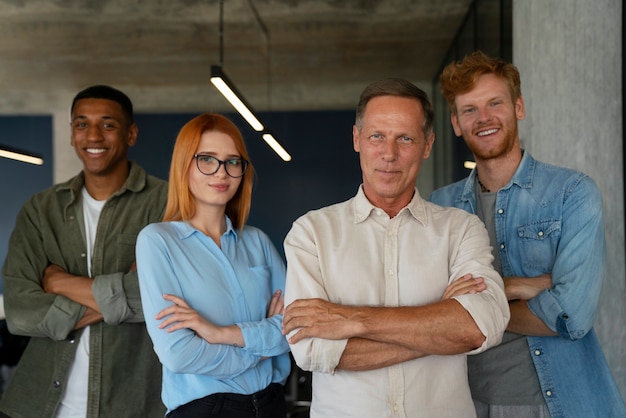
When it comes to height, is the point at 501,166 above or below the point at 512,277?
above

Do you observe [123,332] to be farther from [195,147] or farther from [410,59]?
[410,59]

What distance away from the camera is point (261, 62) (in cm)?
1104

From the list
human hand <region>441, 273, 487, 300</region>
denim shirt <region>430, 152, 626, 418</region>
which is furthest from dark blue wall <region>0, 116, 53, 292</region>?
human hand <region>441, 273, 487, 300</region>

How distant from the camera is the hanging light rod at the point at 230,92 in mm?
5336

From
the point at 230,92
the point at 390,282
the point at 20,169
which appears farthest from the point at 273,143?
the point at 390,282

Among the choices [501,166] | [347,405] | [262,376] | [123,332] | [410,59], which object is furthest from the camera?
[410,59]

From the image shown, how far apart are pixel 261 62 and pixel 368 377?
9505 millimetres

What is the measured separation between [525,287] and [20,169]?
11.3 metres

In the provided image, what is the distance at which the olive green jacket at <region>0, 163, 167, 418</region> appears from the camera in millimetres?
2758

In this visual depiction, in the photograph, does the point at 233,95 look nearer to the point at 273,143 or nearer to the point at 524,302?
the point at 273,143

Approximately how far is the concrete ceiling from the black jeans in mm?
6774

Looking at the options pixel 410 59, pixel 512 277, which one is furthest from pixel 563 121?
pixel 410 59

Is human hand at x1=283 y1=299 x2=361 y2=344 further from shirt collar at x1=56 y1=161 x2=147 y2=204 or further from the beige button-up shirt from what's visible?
shirt collar at x1=56 y1=161 x2=147 y2=204

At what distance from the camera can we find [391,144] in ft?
6.98
